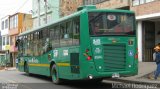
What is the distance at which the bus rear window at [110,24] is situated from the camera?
46.9 feet

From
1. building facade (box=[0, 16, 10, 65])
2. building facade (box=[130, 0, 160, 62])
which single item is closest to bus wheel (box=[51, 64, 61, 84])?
building facade (box=[130, 0, 160, 62])

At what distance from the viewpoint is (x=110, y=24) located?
1448cm

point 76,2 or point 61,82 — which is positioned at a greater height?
point 76,2

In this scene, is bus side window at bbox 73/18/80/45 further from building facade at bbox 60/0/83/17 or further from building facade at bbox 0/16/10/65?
building facade at bbox 0/16/10/65

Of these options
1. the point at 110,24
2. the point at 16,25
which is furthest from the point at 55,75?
the point at 16,25

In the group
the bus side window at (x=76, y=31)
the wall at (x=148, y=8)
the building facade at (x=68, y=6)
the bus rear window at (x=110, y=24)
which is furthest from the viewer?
the building facade at (x=68, y=6)

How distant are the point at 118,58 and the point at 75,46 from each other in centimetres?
184

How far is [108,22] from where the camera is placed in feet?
47.5

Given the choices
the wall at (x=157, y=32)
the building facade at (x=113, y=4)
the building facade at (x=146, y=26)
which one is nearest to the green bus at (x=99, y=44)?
the building facade at (x=146, y=26)

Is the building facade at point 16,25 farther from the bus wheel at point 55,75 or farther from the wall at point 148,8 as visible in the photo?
the bus wheel at point 55,75

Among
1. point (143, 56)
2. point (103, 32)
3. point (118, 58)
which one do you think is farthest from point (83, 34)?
point (143, 56)

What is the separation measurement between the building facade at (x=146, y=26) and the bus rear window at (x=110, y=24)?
12.0m

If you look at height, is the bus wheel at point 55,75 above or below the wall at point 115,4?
below

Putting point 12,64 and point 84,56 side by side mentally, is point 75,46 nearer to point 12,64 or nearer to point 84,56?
point 84,56
